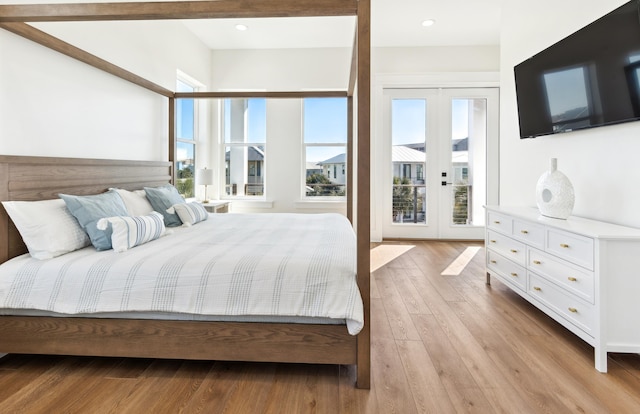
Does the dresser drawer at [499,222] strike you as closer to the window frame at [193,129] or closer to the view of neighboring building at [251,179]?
the view of neighboring building at [251,179]

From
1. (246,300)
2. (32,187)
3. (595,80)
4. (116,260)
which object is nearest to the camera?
(246,300)

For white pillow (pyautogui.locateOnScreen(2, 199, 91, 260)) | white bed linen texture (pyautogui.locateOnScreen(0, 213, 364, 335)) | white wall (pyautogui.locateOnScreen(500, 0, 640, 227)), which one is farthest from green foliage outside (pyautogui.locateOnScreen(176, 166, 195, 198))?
white wall (pyautogui.locateOnScreen(500, 0, 640, 227))

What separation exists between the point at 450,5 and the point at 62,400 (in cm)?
474

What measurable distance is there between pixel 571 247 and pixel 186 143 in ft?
14.3

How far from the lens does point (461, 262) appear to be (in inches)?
163

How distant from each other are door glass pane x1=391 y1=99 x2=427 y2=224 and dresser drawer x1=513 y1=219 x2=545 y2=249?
2.68 metres

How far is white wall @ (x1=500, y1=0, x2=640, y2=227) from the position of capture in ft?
7.46

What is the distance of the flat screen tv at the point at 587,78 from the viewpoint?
2125mm

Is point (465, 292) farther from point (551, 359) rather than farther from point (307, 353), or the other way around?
point (307, 353)

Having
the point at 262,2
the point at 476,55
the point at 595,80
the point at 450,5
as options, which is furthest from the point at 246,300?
the point at 476,55

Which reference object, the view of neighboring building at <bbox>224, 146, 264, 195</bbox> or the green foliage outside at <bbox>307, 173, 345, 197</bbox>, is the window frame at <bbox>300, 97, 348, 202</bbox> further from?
the view of neighboring building at <bbox>224, 146, 264, 195</bbox>

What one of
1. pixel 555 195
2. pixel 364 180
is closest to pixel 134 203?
pixel 364 180

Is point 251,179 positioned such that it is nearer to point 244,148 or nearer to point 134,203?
point 244,148

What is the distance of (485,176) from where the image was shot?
530 cm
